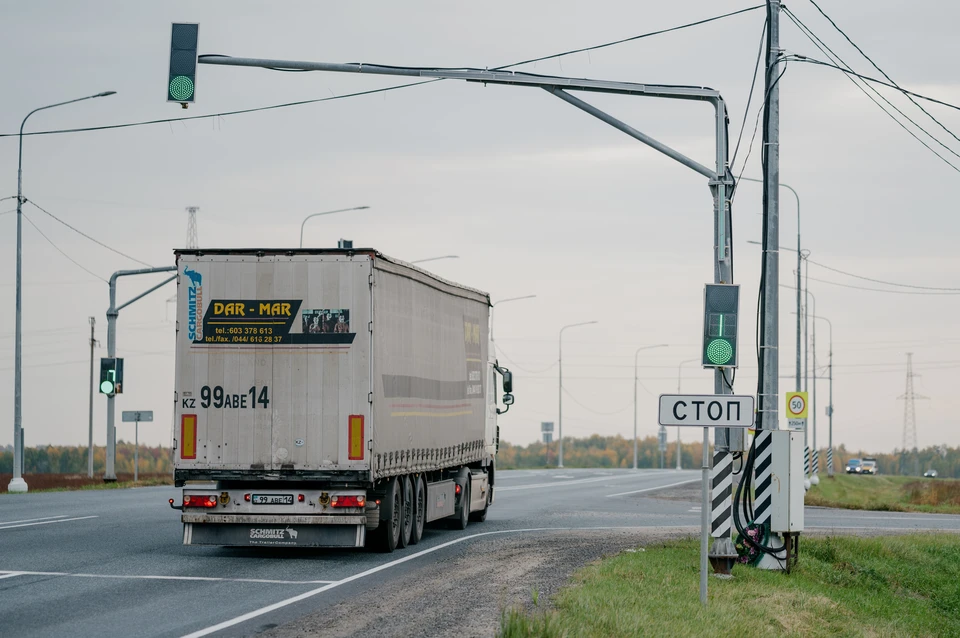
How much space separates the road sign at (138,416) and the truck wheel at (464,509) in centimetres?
2610

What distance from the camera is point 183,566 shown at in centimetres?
1570

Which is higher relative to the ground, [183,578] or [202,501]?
[202,501]

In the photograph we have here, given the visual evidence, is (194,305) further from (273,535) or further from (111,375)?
(111,375)

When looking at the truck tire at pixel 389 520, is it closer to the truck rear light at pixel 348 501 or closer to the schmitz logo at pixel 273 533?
the truck rear light at pixel 348 501

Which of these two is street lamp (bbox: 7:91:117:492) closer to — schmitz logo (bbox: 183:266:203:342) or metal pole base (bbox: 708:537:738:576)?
schmitz logo (bbox: 183:266:203:342)

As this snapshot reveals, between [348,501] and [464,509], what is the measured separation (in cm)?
648

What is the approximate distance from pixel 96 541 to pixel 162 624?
801 centimetres

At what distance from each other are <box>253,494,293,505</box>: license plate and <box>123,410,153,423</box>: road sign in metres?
31.0

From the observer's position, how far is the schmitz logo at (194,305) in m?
17.0

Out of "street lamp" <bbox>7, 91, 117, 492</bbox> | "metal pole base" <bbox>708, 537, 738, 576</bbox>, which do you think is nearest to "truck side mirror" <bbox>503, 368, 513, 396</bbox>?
"metal pole base" <bbox>708, 537, 738, 576</bbox>

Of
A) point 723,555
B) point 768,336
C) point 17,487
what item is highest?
point 768,336

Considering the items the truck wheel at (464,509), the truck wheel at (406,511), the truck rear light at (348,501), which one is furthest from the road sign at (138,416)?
the truck rear light at (348,501)

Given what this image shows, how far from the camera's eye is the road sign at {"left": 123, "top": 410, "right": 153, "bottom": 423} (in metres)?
46.3

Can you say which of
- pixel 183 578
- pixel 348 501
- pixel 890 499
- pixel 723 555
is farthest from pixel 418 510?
pixel 890 499
